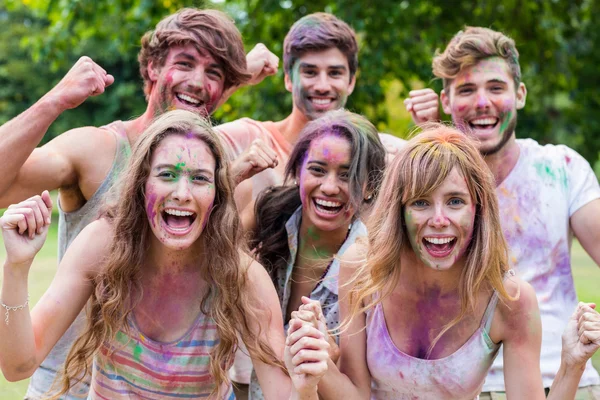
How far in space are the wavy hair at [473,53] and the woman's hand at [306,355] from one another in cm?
191

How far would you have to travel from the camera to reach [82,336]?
118 inches

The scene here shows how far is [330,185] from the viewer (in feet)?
11.7

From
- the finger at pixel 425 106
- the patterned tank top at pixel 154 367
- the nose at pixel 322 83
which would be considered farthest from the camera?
the nose at pixel 322 83

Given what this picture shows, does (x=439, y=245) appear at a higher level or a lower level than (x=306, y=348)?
higher

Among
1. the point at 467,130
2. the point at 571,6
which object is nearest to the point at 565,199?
the point at 467,130

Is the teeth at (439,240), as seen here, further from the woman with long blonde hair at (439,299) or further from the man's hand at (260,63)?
the man's hand at (260,63)

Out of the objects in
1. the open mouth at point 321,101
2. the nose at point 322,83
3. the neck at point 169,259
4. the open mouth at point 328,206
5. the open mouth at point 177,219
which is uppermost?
the nose at point 322,83

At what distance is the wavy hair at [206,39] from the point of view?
3885 millimetres

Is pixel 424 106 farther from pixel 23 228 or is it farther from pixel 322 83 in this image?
pixel 23 228

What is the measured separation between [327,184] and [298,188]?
286 mm

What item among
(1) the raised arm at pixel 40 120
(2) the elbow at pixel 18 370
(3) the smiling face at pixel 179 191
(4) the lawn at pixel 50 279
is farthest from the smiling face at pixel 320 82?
(4) the lawn at pixel 50 279

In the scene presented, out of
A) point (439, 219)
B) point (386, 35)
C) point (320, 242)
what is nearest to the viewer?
point (439, 219)

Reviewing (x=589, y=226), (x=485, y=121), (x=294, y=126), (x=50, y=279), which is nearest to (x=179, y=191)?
(x=294, y=126)

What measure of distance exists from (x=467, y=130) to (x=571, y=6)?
738 centimetres
